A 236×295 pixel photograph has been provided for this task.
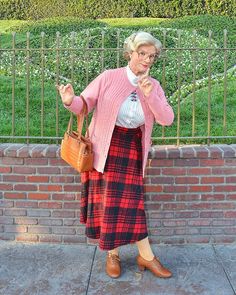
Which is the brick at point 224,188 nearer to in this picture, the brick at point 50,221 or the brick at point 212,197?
the brick at point 212,197

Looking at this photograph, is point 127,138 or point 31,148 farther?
point 31,148

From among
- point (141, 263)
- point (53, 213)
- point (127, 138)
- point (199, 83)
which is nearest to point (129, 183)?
point (127, 138)

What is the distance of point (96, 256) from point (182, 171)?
97 cm

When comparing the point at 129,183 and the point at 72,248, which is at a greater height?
the point at 129,183

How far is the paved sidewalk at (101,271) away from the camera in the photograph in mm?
4074

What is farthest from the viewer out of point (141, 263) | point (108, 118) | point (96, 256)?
point (96, 256)

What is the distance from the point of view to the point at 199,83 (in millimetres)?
7383

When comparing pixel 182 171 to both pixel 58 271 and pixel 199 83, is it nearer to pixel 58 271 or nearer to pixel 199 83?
pixel 58 271

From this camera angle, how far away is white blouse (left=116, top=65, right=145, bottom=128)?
12.9 feet

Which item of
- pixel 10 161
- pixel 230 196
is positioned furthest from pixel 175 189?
pixel 10 161

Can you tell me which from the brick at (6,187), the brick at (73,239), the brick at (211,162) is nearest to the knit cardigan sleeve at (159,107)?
the brick at (211,162)

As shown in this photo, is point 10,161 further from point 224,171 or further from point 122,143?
point 224,171

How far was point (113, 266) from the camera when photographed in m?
4.30

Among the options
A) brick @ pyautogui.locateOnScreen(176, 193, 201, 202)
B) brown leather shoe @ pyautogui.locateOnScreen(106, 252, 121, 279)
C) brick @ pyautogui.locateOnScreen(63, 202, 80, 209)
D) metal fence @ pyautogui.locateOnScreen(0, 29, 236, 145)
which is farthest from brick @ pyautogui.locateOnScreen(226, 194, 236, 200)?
brick @ pyautogui.locateOnScreen(63, 202, 80, 209)
